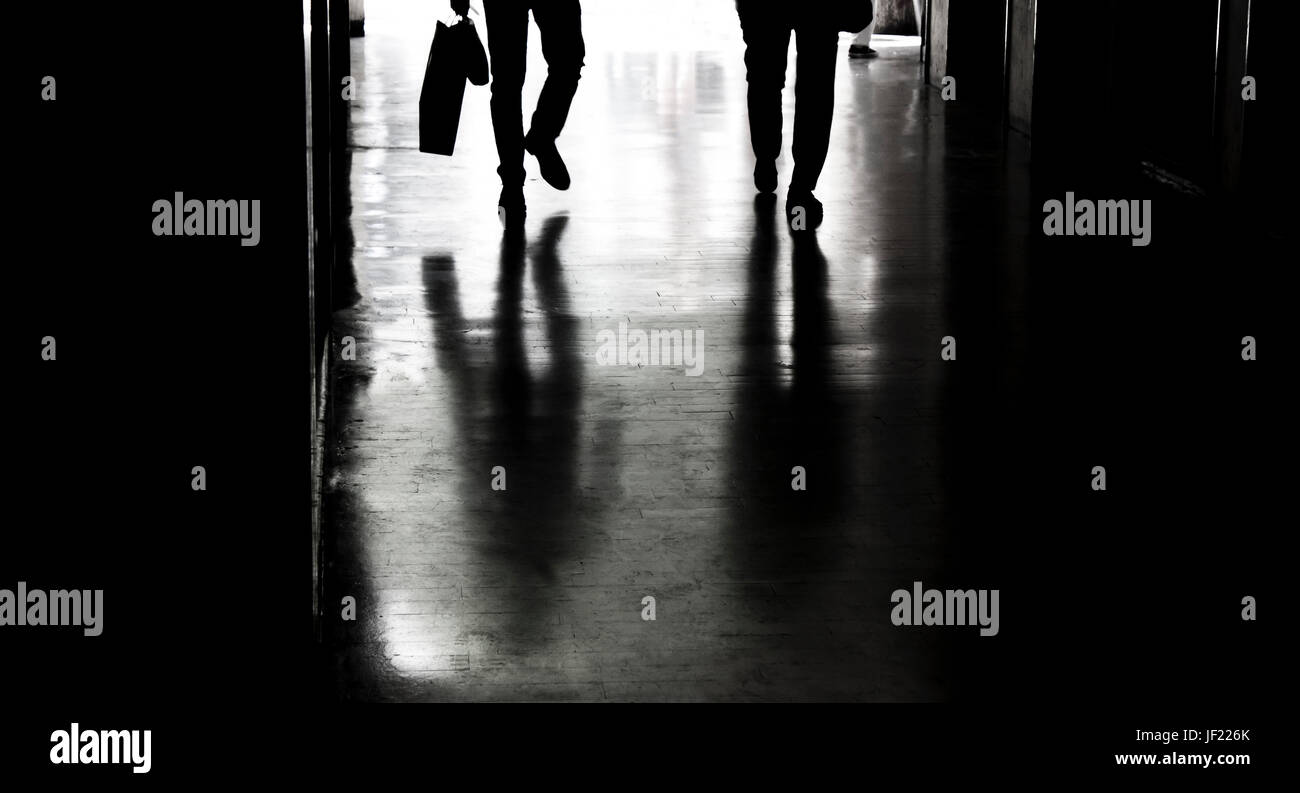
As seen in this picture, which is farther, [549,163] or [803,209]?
[549,163]

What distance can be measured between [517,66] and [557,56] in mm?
286

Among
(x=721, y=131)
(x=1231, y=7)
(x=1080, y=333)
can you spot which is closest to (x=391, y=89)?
(x=721, y=131)

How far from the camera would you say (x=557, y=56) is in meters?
7.26

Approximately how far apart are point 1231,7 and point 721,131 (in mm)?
3559

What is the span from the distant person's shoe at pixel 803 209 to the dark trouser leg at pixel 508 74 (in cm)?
121

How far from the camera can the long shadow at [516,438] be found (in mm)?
3377

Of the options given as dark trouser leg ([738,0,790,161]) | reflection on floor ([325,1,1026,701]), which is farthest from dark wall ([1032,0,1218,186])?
dark trouser leg ([738,0,790,161])

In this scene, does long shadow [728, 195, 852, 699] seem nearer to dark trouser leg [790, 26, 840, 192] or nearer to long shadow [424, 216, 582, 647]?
long shadow [424, 216, 582, 647]

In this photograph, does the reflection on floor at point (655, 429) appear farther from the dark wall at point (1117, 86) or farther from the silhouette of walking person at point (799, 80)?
the dark wall at point (1117, 86)

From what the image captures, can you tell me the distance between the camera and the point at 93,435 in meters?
2.75

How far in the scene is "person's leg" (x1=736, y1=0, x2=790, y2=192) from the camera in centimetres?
731

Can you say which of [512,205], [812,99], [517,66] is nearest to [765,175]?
[812,99]

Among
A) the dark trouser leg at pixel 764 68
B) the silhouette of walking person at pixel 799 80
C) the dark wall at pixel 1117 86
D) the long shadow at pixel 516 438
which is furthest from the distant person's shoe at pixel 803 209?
the dark wall at pixel 1117 86

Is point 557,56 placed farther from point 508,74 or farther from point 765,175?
A: point 765,175
